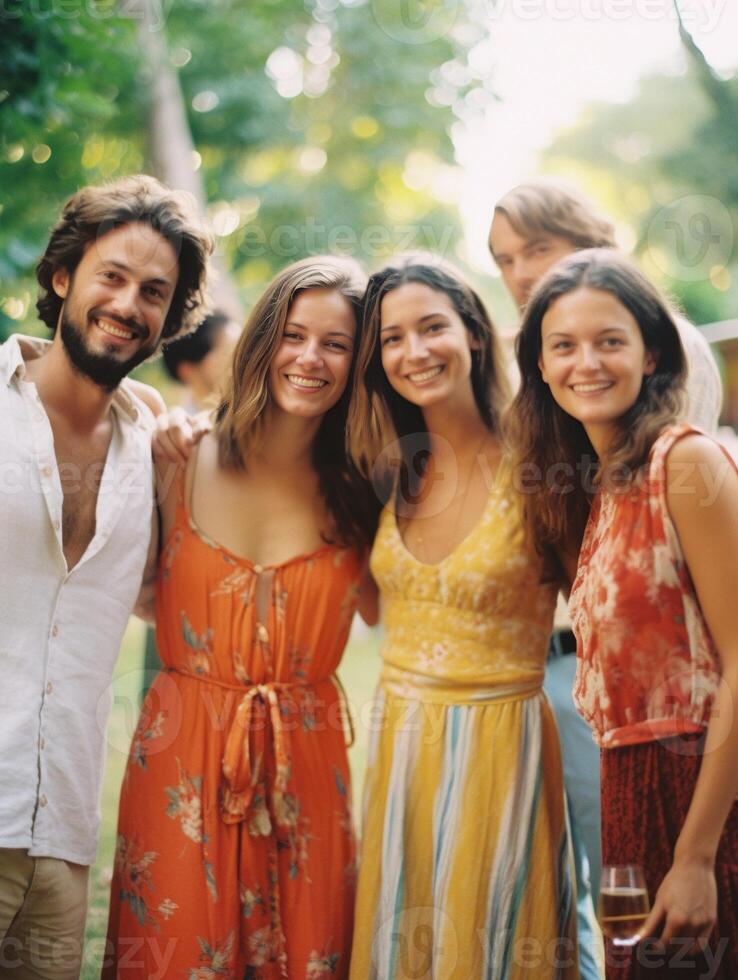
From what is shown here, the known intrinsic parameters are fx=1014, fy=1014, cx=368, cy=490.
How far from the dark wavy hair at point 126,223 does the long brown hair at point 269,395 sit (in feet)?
1.04

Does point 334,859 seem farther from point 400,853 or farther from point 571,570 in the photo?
point 571,570

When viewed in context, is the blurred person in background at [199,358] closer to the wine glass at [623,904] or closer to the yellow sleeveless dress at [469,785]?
the yellow sleeveless dress at [469,785]

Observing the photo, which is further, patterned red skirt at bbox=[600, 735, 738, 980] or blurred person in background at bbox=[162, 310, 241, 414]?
blurred person in background at bbox=[162, 310, 241, 414]

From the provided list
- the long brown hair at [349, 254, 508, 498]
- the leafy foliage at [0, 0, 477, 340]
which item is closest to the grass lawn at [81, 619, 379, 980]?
the long brown hair at [349, 254, 508, 498]

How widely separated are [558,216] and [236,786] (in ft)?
6.54

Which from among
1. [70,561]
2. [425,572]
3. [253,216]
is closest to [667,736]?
[425,572]

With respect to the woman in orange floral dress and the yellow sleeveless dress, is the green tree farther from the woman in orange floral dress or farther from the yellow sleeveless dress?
the yellow sleeveless dress

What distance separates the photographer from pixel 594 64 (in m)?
11.6

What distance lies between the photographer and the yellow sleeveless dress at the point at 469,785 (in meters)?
2.48

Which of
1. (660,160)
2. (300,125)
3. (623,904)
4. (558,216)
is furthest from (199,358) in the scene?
(660,160)

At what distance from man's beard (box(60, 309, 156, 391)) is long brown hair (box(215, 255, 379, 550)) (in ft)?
1.02

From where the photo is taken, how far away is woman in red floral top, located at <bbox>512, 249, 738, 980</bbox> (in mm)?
2023

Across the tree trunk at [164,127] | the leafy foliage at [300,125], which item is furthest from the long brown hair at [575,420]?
the tree trunk at [164,127]

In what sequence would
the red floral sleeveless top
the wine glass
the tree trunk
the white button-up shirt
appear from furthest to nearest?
the tree trunk, the white button-up shirt, the red floral sleeveless top, the wine glass
